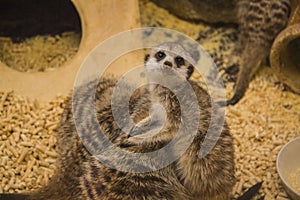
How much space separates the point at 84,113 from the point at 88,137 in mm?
183

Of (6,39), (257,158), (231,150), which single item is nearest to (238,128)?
(257,158)

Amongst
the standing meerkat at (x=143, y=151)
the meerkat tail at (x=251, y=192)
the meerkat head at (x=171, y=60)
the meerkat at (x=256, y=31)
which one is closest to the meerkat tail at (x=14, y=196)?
the standing meerkat at (x=143, y=151)

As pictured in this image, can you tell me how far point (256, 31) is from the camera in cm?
303

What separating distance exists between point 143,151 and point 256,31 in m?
1.33

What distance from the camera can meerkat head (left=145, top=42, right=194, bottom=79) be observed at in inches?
93.7

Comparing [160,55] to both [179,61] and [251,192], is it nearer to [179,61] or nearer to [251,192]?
[179,61]

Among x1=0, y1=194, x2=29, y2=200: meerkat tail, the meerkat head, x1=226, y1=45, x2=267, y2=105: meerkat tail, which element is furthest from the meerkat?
x1=0, y1=194, x2=29, y2=200: meerkat tail

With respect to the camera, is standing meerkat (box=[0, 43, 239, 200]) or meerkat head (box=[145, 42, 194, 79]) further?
meerkat head (box=[145, 42, 194, 79])

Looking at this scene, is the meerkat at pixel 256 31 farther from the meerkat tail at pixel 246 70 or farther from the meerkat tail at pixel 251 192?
the meerkat tail at pixel 251 192

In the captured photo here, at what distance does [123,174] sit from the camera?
2002mm

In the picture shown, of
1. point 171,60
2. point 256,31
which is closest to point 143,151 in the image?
point 171,60

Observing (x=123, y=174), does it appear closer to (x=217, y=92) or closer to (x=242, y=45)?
(x=217, y=92)

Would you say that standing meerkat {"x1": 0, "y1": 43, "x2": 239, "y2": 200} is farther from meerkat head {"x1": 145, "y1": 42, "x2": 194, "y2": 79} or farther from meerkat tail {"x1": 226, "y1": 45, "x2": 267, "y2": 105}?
meerkat tail {"x1": 226, "y1": 45, "x2": 267, "y2": 105}

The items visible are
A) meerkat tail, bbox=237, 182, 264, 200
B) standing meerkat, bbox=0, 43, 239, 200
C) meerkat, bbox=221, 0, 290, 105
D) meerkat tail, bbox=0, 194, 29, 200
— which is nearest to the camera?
standing meerkat, bbox=0, 43, 239, 200
